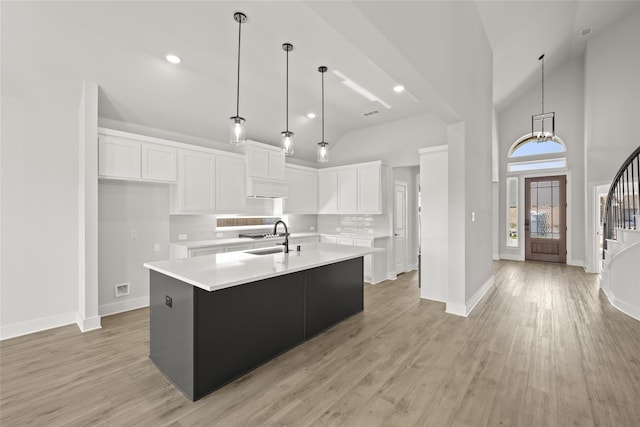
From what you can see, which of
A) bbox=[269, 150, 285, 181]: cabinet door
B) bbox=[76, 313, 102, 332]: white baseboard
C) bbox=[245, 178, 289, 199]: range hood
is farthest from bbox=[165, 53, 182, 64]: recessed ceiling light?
bbox=[76, 313, 102, 332]: white baseboard

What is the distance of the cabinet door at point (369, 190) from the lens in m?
5.61

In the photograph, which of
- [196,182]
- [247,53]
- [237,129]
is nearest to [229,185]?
[196,182]

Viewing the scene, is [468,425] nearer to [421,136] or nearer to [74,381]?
[74,381]

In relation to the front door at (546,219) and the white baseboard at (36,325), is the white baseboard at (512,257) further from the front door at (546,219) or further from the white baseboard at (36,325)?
the white baseboard at (36,325)

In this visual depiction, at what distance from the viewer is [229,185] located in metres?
4.89

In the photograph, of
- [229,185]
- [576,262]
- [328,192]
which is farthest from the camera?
[576,262]

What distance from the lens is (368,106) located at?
5.32m

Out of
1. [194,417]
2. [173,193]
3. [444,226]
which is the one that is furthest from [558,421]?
[173,193]

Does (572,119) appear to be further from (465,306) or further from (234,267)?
(234,267)

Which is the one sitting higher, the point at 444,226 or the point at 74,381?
the point at 444,226

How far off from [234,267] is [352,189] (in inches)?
153

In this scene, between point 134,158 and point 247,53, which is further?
point 134,158

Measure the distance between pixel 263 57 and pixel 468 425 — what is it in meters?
4.08

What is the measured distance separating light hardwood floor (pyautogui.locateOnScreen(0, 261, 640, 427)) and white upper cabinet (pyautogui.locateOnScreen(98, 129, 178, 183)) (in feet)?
6.14
